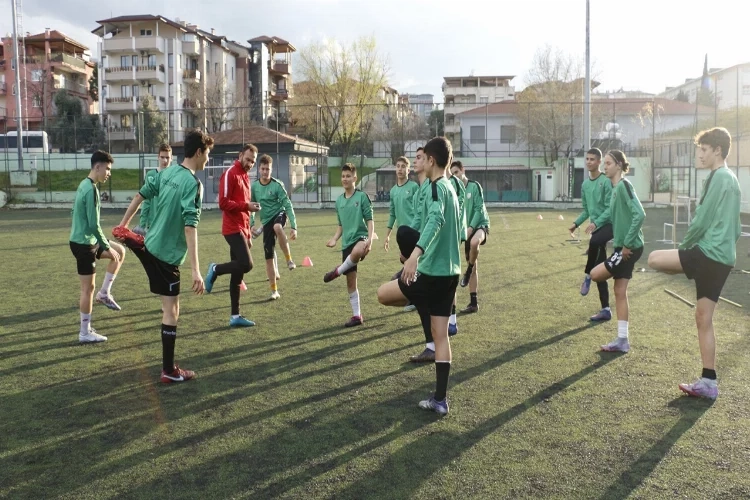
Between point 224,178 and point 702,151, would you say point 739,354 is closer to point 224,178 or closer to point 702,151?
point 702,151

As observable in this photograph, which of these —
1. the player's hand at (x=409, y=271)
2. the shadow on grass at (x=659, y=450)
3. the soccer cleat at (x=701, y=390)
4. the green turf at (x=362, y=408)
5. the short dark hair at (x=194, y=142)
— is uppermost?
the short dark hair at (x=194, y=142)

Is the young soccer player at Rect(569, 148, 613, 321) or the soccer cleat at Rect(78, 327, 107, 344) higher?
the young soccer player at Rect(569, 148, 613, 321)

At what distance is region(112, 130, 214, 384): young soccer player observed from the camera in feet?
18.3

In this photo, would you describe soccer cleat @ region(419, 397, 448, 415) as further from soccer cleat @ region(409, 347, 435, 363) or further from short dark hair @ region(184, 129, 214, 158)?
short dark hair @ region(184, 129, 214, 158)

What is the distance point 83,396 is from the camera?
17.9ft

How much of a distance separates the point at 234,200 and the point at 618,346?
4.57 metres

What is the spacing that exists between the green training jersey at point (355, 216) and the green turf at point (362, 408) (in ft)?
3.50

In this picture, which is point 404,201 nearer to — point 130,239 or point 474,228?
point 474,228

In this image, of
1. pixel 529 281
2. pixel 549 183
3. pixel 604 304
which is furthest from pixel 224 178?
→ pixel 549 183

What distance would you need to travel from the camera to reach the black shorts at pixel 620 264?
21.9ft

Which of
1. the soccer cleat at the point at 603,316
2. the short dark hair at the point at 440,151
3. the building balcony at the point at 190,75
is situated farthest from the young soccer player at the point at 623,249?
the building balcony at the point at 190,75

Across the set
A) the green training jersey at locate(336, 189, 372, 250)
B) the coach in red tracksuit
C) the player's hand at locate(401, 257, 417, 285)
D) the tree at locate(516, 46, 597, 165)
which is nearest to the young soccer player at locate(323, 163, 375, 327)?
the green training jersey at locate(336, 189, 372, 250)

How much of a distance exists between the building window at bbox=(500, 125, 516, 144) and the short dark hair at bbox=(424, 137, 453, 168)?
A: 45673 mm

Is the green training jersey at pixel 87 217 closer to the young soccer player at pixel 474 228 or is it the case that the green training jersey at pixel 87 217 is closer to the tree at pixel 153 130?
the young soccer player at pixel 474 228
